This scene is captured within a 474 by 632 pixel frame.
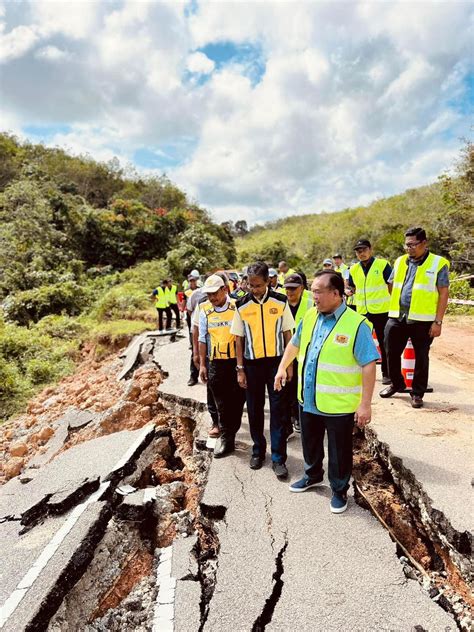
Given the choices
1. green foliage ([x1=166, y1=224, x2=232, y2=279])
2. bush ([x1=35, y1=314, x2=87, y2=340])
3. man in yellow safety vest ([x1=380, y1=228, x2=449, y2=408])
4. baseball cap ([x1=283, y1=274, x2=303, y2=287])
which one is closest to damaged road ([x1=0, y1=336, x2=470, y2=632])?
man in yellow safety vest ([x1=380, y1=228, x2=449, y2=408])

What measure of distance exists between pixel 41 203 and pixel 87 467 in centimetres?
2207

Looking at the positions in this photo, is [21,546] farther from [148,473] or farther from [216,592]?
[216,592]

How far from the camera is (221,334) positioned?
14.3ft

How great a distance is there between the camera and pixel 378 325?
596cm

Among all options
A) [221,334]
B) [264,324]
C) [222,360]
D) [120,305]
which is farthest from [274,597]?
[120,305]

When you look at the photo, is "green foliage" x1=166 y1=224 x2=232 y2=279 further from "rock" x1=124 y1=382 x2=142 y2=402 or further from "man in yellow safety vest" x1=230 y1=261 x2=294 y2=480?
"man in yellow safety vest" x1=230 y1=261 x2=294 y2=480

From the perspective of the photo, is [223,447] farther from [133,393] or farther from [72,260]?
[72,260]

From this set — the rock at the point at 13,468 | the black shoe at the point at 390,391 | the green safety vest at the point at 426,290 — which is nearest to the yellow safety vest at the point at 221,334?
the green safety vest at the point at 426,290

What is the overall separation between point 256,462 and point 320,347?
4.98ft

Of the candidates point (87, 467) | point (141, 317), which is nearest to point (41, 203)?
point (141, 317)

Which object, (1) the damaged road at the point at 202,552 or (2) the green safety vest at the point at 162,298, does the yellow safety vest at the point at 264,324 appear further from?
(2) the green safety vest at the point at 162,298

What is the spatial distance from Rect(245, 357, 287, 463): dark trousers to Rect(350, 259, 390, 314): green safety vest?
7.79 feet

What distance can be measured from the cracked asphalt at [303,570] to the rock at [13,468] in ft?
10.8

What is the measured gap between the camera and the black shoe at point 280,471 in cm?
379
